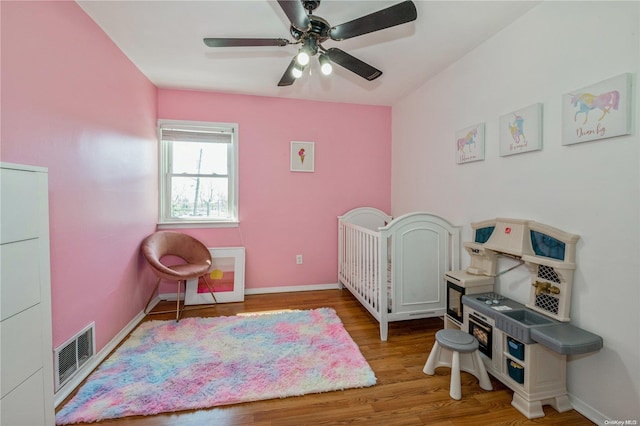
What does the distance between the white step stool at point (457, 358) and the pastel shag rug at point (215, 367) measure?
1.52ft

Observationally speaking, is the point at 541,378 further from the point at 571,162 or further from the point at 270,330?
the point at 270,330

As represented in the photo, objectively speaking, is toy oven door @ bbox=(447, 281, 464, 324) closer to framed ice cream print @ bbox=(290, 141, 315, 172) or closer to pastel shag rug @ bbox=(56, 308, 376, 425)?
pastel shag rug @ bbox=(56, 308, 376, 425)

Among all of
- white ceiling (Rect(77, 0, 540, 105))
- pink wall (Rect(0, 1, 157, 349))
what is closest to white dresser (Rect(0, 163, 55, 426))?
pink wall (Rect(0, 1, 157, 349))

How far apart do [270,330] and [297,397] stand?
86 centimetres

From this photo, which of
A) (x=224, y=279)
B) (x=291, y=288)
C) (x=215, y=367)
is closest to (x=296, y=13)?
(x=215, y=367)

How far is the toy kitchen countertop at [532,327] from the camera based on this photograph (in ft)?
4.48

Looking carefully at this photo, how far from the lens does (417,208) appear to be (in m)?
3.16

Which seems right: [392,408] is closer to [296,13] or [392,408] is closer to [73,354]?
[73,354]

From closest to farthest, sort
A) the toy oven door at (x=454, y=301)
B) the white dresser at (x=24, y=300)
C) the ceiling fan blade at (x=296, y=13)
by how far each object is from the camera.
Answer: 1. the white dresser at (x=24, y=300)
2. the ceiling fan blade at (x=296, y=13)
3. the toy oven door at (x=454, y=301)

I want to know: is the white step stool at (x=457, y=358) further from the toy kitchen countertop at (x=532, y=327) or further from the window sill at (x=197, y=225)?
the window sill at (x=197, y=225)

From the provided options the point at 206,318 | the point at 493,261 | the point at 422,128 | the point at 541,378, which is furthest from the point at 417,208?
the point at 206,318

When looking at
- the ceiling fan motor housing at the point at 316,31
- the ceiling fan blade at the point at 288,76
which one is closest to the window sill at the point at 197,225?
the ceiling fan blade at the point at 288,76

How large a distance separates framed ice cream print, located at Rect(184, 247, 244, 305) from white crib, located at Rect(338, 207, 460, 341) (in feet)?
5.16

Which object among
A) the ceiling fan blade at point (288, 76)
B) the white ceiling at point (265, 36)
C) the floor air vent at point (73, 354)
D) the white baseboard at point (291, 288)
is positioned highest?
the white ceiling at point (265, 36)
